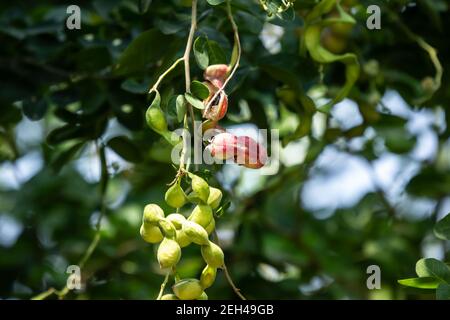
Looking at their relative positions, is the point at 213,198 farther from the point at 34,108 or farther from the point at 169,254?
the point at 34,108

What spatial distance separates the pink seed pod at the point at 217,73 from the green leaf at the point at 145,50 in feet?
0.49

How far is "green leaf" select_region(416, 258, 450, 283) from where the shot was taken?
878 millimetres

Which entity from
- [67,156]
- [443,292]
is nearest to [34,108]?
[67,156]

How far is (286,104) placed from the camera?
1.22 meters

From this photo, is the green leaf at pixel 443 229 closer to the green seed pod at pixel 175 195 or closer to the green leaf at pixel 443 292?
the green leaf at pixel 443 292

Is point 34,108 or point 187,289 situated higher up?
point 34,108

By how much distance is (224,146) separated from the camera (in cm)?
84

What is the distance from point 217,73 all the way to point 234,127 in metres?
0.47

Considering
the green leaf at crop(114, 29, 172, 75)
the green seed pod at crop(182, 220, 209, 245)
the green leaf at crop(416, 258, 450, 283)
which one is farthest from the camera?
the green leaf at crop(114, 29, 172, 75)

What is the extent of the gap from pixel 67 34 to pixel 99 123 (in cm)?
13

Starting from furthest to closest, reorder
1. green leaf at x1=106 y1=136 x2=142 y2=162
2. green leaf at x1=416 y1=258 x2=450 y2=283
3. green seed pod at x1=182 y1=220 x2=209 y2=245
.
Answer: green leaf at x1=106 y1=136 x2=142 y2=162 < green leaf at x1=416 y1=258 x2=450 y2=283 < green seed pod at x1=182 y1=220 x2=209 y2=245

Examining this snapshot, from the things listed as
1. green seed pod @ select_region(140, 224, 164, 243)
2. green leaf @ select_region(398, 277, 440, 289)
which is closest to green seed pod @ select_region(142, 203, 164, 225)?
green seed pod @ select_region(140, 224, 164, 243)

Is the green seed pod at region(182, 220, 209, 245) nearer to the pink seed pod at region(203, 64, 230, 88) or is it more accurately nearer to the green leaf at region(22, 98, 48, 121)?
the pink seed pod at region(203, 64, 230, 88)

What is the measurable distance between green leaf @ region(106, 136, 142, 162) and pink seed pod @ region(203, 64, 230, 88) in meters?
0.32
